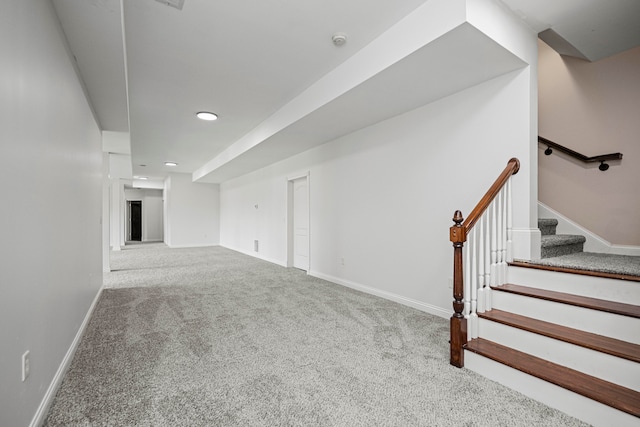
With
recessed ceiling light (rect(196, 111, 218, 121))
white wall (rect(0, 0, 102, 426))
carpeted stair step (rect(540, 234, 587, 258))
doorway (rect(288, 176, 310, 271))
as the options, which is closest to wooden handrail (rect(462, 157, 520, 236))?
carpeted stair step (rect(540, 234, 587, 258))

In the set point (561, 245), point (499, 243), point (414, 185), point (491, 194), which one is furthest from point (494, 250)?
point (414, 185)

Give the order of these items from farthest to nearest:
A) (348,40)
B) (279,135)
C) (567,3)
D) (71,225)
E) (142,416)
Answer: (279,135) → (348,40) → (71,225) → (567,3) → (142,416)

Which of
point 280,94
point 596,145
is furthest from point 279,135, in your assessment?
point 596,145

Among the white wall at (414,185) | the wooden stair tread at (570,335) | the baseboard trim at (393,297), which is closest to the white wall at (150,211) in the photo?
the white wall at (414,185)

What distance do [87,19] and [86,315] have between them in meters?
2.70

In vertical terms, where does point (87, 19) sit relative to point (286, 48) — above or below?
below

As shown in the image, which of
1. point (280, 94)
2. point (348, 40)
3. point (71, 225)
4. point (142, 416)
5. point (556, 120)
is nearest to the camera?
point (142, 416)

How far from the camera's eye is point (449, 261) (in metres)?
3.17

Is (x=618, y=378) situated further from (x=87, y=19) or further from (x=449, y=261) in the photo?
(x=87, y=19)

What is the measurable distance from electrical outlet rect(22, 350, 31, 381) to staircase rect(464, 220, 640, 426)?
254 cm

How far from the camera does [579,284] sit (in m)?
2.16

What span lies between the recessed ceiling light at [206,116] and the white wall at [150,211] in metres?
11.7

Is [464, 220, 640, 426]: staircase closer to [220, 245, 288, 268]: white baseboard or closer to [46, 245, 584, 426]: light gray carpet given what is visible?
[46, 245, 584, 426]: light gray carpet

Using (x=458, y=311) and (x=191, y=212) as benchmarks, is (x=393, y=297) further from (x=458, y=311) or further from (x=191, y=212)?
(x=191, y=212)
